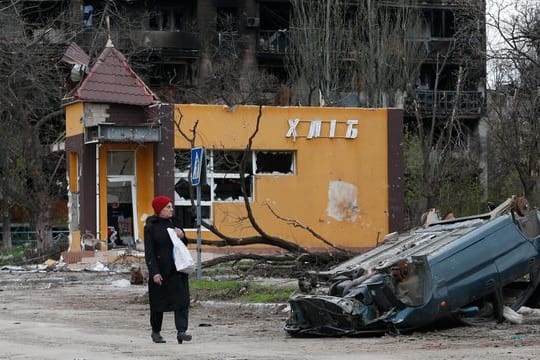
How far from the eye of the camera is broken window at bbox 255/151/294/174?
36.3 m

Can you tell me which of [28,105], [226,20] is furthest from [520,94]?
[226,20]

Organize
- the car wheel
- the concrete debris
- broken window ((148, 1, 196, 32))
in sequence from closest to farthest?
the car wheel → the concrete debris → broken window ((148, 1, 196, 32))

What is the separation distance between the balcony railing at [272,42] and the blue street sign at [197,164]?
4069 centimetres

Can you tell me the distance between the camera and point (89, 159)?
115ft

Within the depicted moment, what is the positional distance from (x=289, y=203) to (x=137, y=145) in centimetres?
511

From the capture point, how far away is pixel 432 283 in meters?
13.7

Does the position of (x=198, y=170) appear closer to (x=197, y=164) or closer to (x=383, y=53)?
(x=197, y=164)

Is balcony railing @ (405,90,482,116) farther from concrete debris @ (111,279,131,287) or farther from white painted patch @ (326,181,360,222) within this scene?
concrete debris @ (111,279,131,287)

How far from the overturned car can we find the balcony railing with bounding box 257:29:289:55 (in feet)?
157

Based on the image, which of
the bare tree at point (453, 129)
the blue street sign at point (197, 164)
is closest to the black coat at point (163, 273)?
the blue street sign at point (197, 164)

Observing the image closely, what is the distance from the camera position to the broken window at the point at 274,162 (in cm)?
3634

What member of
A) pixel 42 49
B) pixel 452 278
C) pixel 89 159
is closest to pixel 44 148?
pixel 42 49

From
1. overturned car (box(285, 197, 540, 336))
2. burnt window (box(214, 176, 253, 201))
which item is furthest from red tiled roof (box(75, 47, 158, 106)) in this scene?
overturned car (box(285, 197, 540, 336))

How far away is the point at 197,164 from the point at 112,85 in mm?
13618
